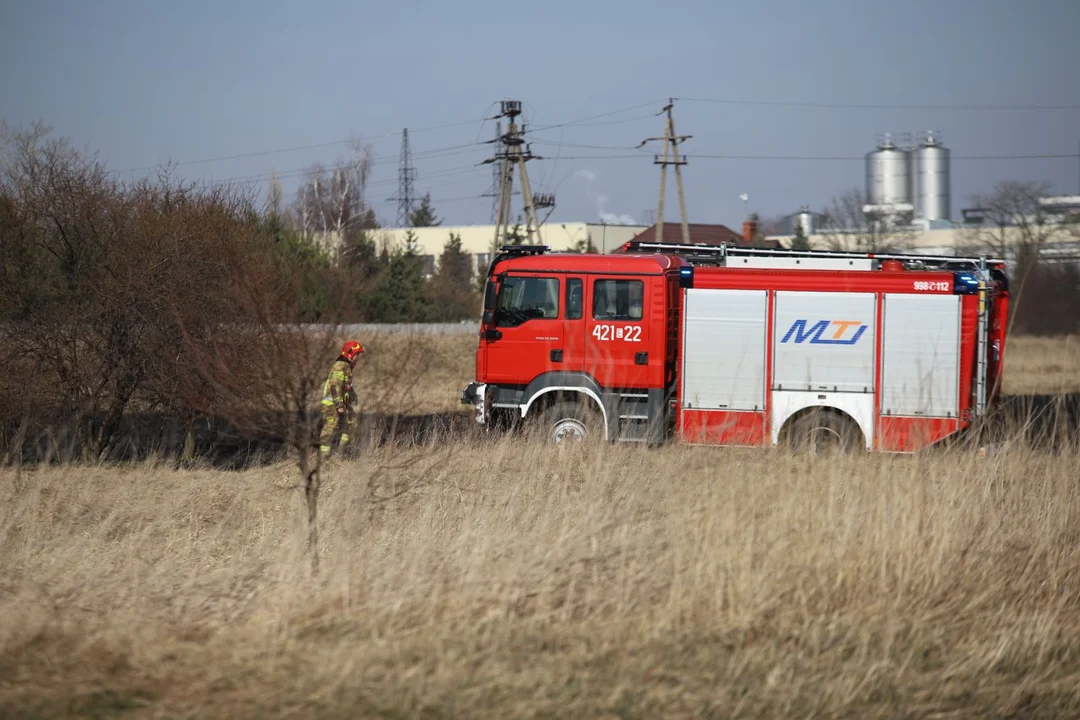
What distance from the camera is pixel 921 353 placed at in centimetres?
1266

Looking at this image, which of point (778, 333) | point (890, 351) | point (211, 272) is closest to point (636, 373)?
point (778, 333)

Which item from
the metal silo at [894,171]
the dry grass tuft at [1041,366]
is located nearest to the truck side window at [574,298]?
the dry grass tuft at [1041,366]

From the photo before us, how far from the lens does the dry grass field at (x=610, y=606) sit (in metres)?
4.70

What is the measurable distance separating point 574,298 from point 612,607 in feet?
25.8

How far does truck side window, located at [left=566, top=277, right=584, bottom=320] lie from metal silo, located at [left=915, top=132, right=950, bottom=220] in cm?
6504

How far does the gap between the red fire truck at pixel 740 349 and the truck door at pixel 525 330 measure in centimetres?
1

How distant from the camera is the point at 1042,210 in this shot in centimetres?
4456

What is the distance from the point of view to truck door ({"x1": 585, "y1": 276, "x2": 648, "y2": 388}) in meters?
13.2

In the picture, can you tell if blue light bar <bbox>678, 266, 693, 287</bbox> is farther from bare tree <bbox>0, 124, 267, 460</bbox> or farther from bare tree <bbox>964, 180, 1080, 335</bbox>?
bare tree <bbox>964, 180, 1080, 335</bbox>

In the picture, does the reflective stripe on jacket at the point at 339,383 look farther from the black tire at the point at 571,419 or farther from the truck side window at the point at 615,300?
the truck side window at the point at 615,300

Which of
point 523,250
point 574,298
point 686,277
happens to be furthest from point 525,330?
Answer: point 686,277

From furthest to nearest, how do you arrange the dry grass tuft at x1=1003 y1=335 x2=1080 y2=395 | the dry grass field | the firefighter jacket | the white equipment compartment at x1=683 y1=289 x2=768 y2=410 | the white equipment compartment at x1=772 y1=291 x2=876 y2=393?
1. the dry grass tuft at x1=1003 y1=335 x2=1080 y2=395
2. the white equipment compartment at x1=683 y1=289 x2=768 y2=410
3. the white equipment compartment at x1=772 y1=291 x2=876 y2=393
4. the firefighter jacket
5. the dry grass field

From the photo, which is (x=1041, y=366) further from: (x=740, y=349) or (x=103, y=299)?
(x=103, y=299)

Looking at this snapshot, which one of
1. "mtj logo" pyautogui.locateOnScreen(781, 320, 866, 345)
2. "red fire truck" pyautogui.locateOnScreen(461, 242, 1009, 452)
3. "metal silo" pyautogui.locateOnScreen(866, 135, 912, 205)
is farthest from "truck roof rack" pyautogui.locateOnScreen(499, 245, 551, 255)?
"metal silo" pyautogui.locateOnScreen(866, 135, 912, 205)
